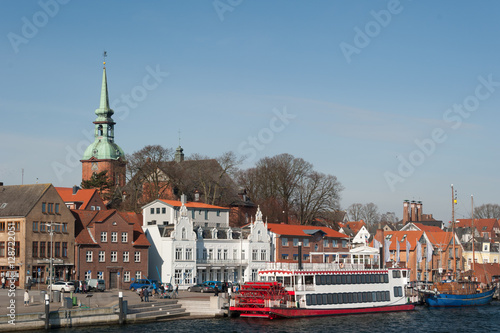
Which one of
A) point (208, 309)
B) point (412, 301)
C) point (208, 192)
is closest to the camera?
point (208, 309)

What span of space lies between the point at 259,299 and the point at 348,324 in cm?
806

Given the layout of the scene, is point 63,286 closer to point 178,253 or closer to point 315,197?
point 178,253

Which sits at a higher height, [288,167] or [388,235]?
[288,167]

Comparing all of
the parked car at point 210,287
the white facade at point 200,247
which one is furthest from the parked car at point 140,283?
the white facade at point 200,247

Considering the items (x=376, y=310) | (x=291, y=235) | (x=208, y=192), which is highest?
(x=208, y=192)

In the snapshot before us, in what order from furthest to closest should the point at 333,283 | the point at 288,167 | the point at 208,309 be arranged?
the point at 288,167
the point at 333,283
the point at 208,309

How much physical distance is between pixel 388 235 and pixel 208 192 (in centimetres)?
3308

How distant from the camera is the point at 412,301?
76.8 m

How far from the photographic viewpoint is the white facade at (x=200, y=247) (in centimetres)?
8850

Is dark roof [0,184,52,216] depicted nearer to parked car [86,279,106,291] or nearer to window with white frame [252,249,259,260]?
parked car [86,279,106,291]

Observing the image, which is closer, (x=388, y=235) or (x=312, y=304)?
(x=312, y=304)

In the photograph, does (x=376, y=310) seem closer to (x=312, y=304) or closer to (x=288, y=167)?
(x=312, y=304)

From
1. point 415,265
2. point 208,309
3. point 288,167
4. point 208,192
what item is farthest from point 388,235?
point 208,309

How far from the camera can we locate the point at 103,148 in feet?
499
